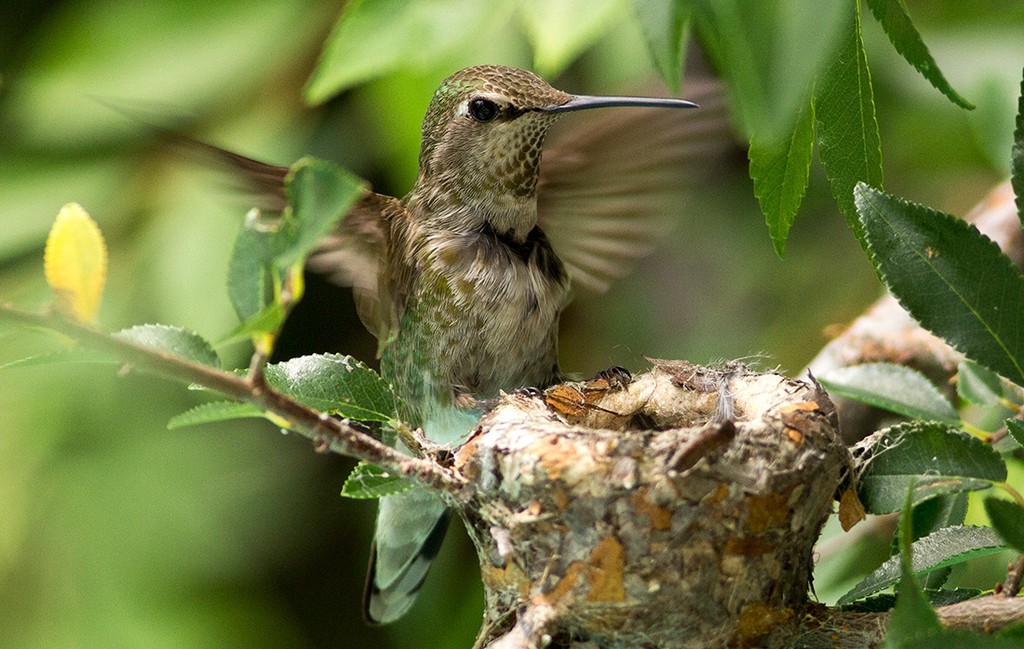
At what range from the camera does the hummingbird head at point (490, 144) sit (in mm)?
1768

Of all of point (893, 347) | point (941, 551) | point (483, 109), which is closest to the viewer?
point (941, 551)

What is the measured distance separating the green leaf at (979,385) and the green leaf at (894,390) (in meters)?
0.04

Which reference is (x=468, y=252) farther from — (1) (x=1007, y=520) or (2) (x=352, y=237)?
(1) (x=1007, y=520)

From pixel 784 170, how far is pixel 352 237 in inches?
34.7

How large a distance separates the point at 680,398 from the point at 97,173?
76.4 inches

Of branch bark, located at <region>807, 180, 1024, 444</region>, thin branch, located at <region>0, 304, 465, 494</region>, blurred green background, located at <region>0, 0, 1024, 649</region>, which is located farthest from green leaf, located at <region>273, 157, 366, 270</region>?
blurred green background, located at <region>0, 0, 1024, 649</region>

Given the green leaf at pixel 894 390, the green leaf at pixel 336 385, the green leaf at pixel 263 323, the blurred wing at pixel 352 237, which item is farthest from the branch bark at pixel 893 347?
the green leaf at pixel 263 323

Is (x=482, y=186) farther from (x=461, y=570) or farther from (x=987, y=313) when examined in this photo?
(x=461, y=570)

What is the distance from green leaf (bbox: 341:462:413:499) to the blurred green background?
4.43 ft

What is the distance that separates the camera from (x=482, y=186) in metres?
1.86

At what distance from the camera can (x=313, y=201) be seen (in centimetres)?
75

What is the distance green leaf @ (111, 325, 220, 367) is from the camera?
92 centimetres

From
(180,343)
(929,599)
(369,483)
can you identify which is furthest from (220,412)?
(929,599)

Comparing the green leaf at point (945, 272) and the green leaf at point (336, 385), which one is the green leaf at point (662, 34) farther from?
the green leaf at point (336, 385)
